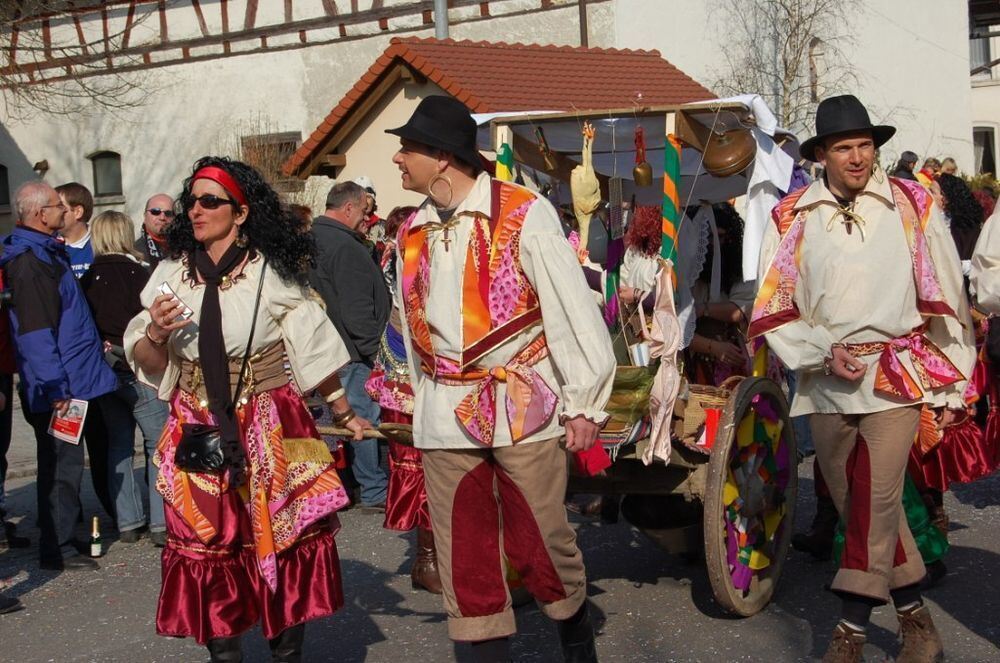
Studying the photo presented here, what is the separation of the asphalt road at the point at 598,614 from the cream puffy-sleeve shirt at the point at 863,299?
1.08 metres

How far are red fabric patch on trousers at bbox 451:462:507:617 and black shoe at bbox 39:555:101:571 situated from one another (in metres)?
3.70

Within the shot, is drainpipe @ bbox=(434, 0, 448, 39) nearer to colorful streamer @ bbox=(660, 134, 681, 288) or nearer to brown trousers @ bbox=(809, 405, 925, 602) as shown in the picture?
colorful streamer @ bbox=(660, 134, 681, 288)


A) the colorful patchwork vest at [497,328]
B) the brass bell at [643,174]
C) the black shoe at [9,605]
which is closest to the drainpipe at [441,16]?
the brass bell at [643,174]

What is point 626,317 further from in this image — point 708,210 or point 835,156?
point 835,156

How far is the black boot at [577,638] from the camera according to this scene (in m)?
4.54

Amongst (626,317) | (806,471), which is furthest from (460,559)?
(806,471)

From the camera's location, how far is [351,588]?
6.68 meters

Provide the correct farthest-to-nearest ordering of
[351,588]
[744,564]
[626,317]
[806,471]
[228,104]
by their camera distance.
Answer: [228,104] < [806,471] < [351,588] < [626,317] < [744,564]

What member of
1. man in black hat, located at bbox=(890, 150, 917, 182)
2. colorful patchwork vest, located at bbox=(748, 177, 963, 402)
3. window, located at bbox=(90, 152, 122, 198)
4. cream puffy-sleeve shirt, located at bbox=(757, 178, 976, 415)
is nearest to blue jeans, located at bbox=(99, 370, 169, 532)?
colorful patchwork vest, located at bbox=(748, 177, 963, 402)

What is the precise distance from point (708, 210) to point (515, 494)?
278 cm

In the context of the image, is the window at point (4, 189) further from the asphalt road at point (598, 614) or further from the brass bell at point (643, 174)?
the brass bell at point (643, 174)

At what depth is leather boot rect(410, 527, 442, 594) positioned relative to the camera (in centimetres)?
643

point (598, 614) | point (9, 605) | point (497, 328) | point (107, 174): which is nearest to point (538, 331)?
point (497, 328)

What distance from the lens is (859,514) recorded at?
475 cm
